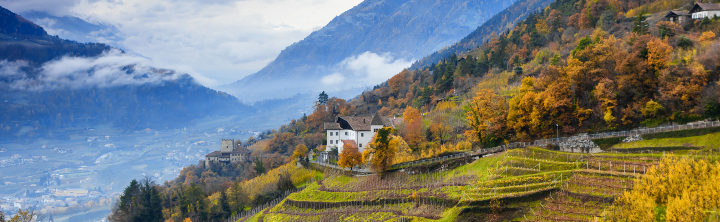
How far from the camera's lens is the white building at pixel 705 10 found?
6512 centimetres

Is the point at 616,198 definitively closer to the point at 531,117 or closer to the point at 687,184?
the point at 687,184

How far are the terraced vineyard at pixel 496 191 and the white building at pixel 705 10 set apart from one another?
38.0 metres

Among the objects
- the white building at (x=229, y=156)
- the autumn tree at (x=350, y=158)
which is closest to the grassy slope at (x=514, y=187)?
the autumn tree at (x=350, y=158)

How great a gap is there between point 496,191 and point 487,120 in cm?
1765

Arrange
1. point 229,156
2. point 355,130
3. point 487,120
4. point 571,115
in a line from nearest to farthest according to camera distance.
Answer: point 571,115 < point 487,120 < point 355,130 < point 229,156

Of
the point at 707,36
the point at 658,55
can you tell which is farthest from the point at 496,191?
the point at 707,36

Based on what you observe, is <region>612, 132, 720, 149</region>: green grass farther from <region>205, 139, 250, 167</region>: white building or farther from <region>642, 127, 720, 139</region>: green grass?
<region>205, 139, 250, 167</region>: white building

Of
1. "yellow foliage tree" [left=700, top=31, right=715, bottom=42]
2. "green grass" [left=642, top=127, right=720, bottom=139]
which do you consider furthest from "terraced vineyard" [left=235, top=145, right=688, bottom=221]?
"yellow foliage tree" [left=700, top=31, right=715, bottom=42]

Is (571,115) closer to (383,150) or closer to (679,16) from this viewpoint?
(383,150)

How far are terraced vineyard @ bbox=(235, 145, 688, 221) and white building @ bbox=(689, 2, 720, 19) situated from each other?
125 feet

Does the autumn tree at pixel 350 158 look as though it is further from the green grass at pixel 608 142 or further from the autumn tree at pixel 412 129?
the green grass at pixel 608 142

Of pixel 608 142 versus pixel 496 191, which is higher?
pixel 608 142

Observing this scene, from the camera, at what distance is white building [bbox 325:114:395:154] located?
230 ft

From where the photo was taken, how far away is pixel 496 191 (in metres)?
A: 39.1
